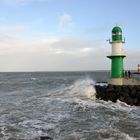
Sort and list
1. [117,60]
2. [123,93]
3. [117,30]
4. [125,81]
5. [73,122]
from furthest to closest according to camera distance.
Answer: [117,30], [117,60], [125,81], [123,93], [73,122]

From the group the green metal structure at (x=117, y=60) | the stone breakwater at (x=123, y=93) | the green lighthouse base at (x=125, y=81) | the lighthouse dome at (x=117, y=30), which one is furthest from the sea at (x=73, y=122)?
the lighthouse dome at (x=117, y=30)

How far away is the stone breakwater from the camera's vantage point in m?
20.4

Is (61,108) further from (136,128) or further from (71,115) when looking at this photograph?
(136,128)

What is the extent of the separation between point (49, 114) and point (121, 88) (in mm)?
5622

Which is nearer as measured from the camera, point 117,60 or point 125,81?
point 125,81

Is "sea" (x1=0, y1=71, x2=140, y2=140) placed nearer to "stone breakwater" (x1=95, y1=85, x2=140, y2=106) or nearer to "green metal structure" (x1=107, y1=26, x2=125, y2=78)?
"stone breakwater" (x1=95, y1=85, x2=140, y2=106)

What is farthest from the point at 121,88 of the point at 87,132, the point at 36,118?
the point at 87,132

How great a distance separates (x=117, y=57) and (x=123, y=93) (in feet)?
7.35

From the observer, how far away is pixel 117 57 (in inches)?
846

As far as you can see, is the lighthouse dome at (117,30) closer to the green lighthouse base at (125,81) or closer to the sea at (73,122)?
the green lighthouse base at (125,81)

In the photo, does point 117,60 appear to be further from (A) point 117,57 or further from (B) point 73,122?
(B) point 73,122

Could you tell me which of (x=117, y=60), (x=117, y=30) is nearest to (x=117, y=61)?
(x=117, y=60)

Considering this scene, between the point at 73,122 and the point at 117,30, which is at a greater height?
the point at 117,30

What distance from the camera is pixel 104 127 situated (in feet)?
44.4
